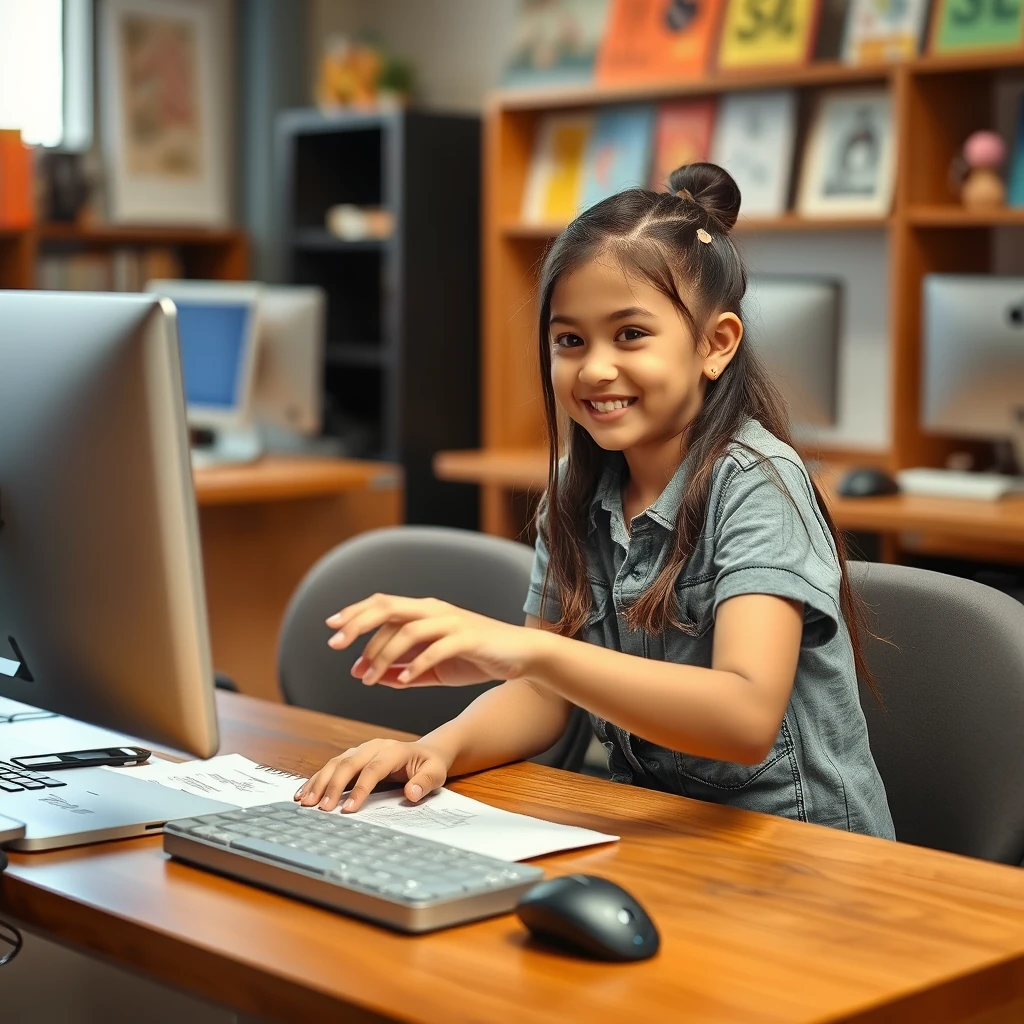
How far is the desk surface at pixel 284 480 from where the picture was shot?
11.8ft

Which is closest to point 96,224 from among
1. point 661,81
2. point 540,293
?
point 661,81

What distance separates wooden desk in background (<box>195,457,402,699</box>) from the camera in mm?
3768

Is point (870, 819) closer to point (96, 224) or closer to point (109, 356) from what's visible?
point (109, 356)

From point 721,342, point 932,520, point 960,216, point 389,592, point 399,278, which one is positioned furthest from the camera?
point 399,278

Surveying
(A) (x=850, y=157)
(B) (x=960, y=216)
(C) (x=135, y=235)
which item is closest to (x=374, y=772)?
(B) (x=960, y=216)

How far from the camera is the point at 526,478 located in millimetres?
3611

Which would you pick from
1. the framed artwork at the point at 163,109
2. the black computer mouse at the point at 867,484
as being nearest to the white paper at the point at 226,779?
the black computer mouse at the point at 867,484

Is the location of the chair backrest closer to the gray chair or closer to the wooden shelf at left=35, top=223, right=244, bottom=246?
the gray chair

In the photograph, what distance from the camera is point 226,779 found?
127 cm

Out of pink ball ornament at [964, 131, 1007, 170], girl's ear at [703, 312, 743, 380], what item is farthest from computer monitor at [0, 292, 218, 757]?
pink ball ornament at [964, 131, 1007, 170]

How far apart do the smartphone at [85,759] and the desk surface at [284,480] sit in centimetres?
219

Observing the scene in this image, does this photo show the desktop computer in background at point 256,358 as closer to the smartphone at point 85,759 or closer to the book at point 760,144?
the book at point 760,144

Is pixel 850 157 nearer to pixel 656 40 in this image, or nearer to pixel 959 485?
pixel 656 40

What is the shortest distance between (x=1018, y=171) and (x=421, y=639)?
280cm
